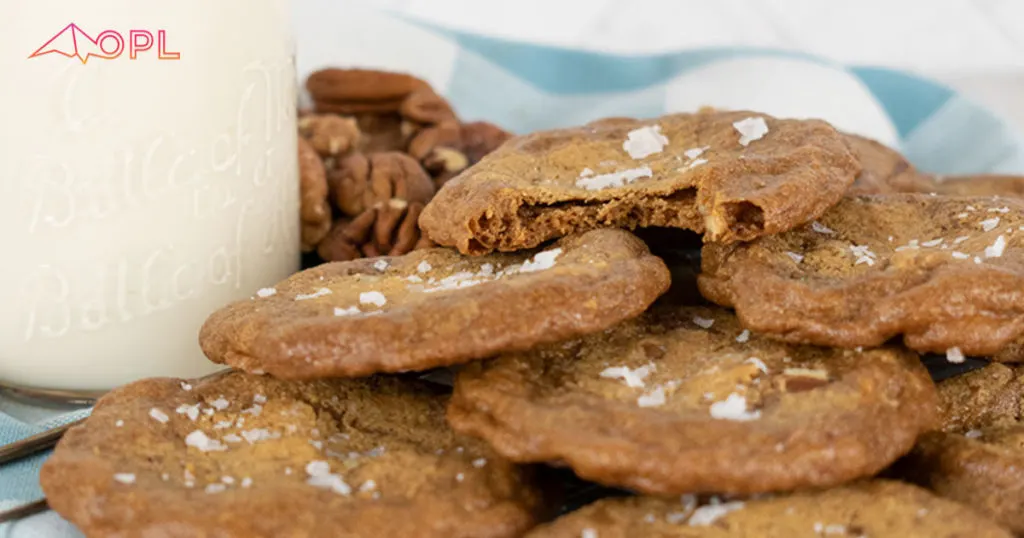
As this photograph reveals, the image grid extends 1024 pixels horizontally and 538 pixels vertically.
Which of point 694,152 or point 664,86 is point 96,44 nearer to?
point 694,152

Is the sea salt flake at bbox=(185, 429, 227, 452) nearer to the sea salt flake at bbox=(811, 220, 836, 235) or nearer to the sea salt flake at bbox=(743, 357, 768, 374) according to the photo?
the sea salt flake at bbox=(743, 357, 768, 374)

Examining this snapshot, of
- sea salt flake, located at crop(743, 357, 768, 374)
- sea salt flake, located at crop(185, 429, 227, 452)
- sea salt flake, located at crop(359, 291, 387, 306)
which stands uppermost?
sea salt flake, located at crop(359, 291, 387, 306)

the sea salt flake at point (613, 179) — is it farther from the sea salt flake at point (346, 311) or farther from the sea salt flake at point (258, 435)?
the sea salt flake at point (258, 435)

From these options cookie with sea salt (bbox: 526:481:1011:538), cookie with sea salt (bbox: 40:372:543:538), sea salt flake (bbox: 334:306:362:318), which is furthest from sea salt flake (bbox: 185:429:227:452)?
cookie with sea salt (bbox: 526:481:1011:538)

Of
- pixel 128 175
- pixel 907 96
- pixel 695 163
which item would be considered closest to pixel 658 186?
pixel 695 163

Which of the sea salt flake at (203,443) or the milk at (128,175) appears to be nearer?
the sea salt flake at (203,443)

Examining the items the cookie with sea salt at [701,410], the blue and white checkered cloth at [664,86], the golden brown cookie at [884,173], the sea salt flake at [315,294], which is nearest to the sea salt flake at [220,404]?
the sea salt flake at [315,294]
